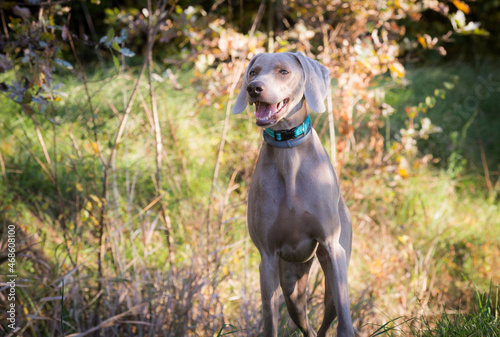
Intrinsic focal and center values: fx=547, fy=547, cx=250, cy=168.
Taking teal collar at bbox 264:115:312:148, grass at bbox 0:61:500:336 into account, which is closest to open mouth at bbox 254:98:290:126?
teal collar at bbox 264:115:312:148

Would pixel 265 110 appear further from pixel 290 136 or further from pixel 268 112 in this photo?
pixel 290 136

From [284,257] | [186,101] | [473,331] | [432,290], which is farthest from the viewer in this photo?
[186,101]

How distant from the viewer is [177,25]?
463 cm

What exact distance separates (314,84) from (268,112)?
292mm

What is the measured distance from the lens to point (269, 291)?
2.16m

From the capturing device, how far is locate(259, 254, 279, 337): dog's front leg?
215 centimetres

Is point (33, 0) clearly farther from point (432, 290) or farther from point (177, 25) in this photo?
point (432, 290)

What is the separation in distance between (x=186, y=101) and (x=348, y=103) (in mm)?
2314

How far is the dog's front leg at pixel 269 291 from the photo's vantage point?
215 centimetres

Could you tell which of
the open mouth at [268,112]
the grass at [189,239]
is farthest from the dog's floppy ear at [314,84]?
the grass at [189,239]

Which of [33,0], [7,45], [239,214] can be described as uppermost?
[33,0]

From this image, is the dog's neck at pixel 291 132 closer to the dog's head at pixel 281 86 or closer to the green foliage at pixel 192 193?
the dog's head at pixel 281 86

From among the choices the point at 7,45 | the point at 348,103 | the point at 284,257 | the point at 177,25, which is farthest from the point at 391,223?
the point at 7,45

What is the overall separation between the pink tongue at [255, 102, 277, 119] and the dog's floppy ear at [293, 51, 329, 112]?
0.20 meters
